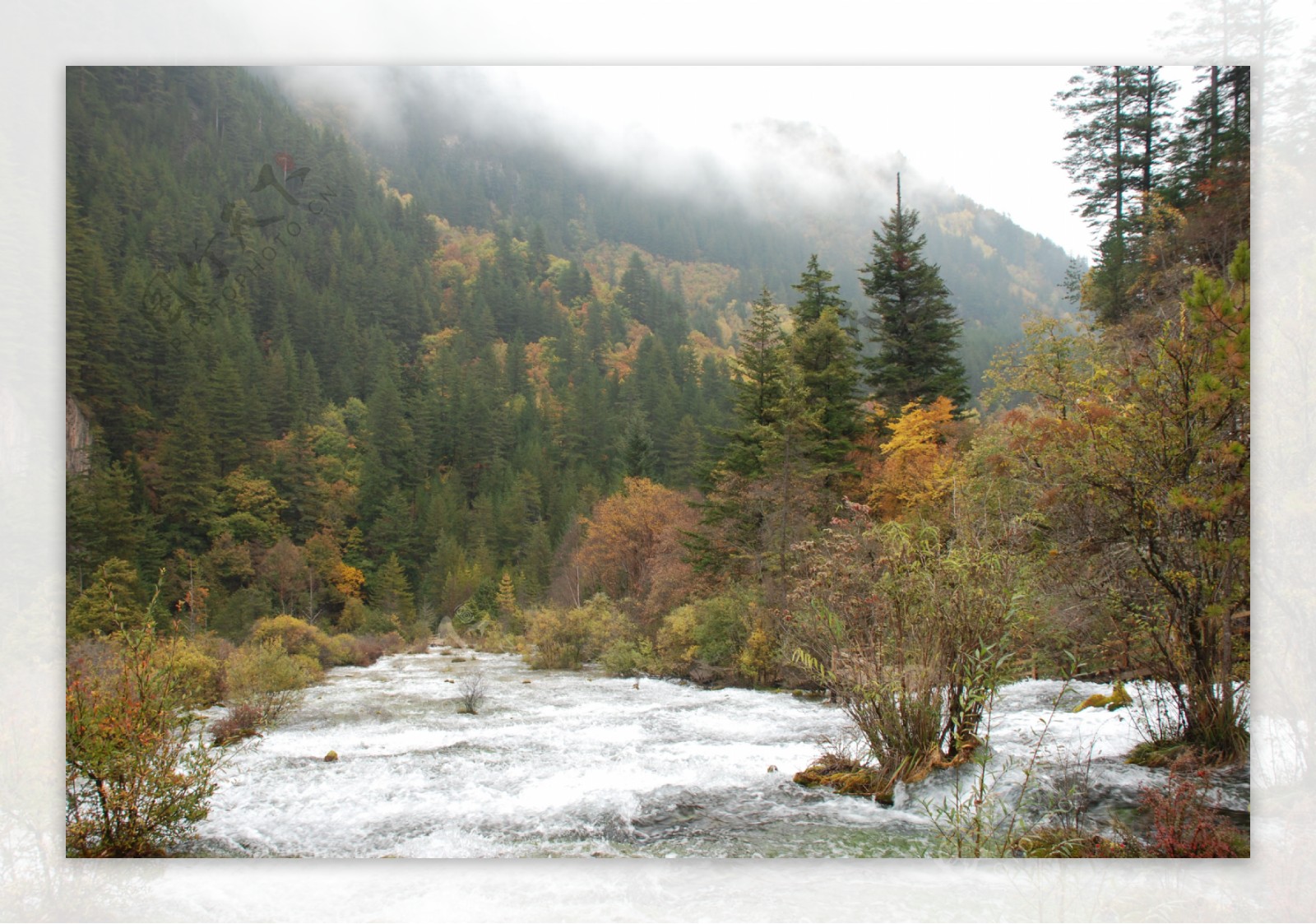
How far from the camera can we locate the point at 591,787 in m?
5.28

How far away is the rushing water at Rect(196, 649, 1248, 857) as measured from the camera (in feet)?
15.6

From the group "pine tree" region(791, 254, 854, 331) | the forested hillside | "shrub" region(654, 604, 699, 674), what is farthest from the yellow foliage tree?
"shrub" region(654, 604, 699, 674)

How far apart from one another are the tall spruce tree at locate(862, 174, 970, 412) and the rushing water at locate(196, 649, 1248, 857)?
6.37 meters

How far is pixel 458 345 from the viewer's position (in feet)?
37.1

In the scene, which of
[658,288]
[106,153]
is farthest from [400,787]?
[658,288]

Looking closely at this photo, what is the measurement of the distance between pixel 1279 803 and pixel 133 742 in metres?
7.08

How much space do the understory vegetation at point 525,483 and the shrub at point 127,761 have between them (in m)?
0.02

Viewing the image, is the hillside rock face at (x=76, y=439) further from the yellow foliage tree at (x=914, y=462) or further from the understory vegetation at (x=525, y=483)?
the yellow foliage tree at (x=914, y=462)

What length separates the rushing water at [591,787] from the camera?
15.6ft

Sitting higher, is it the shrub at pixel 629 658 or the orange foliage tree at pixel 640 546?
the orange foliage tree at pixel 640 546

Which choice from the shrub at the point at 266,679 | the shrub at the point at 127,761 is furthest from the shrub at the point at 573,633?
the shrub at the point at 127,761

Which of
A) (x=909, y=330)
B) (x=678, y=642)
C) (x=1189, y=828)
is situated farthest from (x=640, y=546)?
(x=1189, y=828)

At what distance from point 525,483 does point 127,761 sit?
25.0 feet

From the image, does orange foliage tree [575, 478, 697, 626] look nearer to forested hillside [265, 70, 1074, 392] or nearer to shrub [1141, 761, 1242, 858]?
forested hillside [265, 70, 1074, 392]
